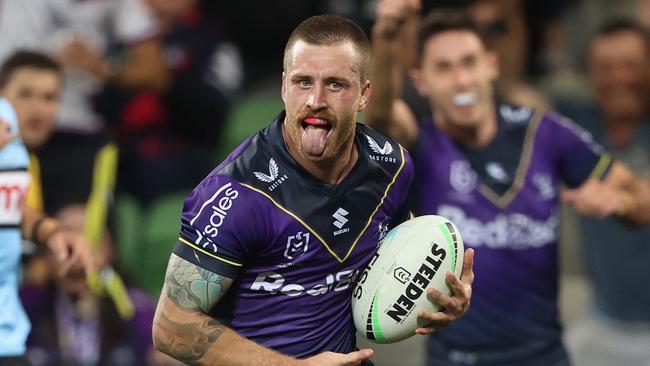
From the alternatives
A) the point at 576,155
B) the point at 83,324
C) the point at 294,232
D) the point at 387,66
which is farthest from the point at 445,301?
the point at 83,324

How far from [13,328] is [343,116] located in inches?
62.9

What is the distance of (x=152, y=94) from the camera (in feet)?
24.5

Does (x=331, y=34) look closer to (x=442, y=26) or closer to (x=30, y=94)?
(x=442, y=26)

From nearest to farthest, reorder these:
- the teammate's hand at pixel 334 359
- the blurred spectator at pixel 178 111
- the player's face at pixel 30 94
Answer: the teammate's hand at pixel 334 359 < the player's face at pixel 30 94 < the blurred spectator at pixel 178 111

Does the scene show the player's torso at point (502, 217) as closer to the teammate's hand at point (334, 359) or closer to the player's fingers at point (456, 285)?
the player's fingers at point (456, 285)

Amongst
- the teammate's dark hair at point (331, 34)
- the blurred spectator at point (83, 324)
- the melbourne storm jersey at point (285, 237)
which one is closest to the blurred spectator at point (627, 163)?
the blurred spectator at point (83, 324)

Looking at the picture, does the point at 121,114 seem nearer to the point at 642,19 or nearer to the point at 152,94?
the point at 152,94

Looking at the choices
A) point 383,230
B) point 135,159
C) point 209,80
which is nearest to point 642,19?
point 209,80

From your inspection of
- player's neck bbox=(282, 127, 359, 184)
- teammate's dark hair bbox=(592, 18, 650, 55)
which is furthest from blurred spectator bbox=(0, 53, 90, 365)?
teammate's dark hair bbox=(592, 18, 650, 55)

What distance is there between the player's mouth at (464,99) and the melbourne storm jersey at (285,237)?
1240mm

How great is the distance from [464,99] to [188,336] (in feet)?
6.52

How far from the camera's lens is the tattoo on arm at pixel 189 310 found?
3518mm

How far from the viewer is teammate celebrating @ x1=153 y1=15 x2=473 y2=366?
353cm

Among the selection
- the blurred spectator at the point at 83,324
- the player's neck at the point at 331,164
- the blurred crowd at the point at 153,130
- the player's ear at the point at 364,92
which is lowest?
the blurred spectator at the point at 83,324
